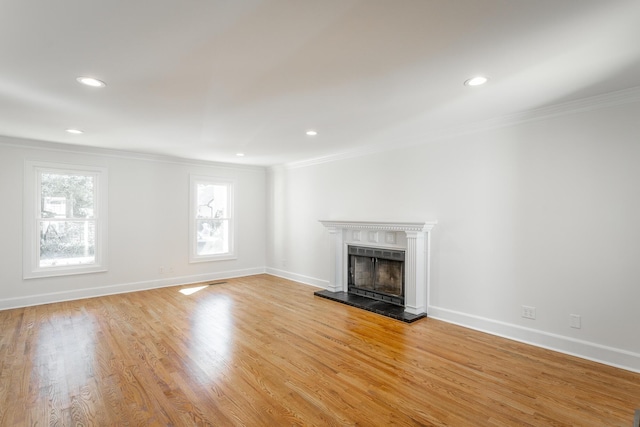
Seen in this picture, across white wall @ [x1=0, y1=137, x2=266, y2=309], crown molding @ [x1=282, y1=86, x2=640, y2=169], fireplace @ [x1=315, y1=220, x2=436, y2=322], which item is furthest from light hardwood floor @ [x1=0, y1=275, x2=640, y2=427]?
crown molding @ [x1=282, y1=86, x2=640, y2=169]

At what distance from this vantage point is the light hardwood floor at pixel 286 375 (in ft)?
7.07

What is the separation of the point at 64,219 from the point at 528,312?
252 inches

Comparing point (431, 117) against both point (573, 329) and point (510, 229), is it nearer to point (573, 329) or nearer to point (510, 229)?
point (510, 229)

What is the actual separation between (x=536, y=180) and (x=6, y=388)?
498 cm

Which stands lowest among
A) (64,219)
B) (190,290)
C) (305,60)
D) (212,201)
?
(190,290)

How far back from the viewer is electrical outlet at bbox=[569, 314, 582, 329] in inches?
121

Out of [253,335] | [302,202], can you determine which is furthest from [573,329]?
[302,202]

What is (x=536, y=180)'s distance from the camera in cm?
333

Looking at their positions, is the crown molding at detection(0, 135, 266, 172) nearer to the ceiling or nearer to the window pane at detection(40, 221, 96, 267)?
the ceiling

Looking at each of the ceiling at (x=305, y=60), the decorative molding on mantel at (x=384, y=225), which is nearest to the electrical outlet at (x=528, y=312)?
the decorative molding on mantel at (x=384, y=225)

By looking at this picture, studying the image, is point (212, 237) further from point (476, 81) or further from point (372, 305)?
point (476, 81)

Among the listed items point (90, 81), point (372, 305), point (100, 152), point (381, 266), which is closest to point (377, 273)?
point (381, 266)

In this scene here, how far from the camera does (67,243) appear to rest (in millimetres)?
5070

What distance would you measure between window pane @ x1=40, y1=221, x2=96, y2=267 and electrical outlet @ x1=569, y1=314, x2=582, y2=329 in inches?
255
